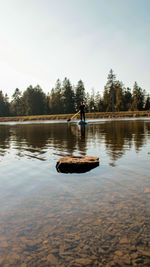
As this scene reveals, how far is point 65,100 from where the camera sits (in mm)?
120875

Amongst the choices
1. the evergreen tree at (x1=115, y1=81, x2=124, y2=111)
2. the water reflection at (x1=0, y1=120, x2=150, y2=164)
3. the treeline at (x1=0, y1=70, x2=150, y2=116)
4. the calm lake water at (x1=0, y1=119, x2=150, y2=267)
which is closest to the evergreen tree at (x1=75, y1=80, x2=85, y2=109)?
the treeline at (x1=0, y1=70, x2=150, y2=116)

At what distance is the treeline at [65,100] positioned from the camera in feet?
368

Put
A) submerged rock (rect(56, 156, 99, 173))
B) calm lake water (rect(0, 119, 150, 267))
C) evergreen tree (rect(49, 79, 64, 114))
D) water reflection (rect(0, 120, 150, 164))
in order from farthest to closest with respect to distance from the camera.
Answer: evergreen tree (rect(49, 79, 64, 114))
water reflection (rect(0, 120, 150, 164))
submerged rock (rect(56, 156, 99, 173))
calm lake water (rect(0, 119, 150, 267))

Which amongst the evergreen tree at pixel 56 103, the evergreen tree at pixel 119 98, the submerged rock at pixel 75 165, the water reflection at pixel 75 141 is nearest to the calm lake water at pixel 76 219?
the submerged rock at pixel 75 165

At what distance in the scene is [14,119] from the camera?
99.0 m

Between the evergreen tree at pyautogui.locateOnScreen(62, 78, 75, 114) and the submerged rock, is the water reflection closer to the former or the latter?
the submerged rock

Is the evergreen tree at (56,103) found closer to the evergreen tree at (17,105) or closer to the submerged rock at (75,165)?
the evergreen tree at (17,105)

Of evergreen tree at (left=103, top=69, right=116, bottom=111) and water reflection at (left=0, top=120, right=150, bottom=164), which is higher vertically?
evergreen tree at (left=103, top=69, right=116, bottom=111)

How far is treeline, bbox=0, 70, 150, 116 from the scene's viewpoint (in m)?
112

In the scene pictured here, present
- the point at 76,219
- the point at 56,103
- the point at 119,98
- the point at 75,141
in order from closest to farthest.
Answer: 1. the point at 76,219
2. the point at 75,141
3. the point at 119,98
4. the point at 56,103

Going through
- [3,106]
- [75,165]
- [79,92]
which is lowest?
[75,165]

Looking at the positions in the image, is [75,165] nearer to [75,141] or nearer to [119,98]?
[75,141]

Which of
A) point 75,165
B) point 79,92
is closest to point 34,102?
point 79,92

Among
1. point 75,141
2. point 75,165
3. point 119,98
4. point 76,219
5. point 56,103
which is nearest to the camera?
point 76,219
